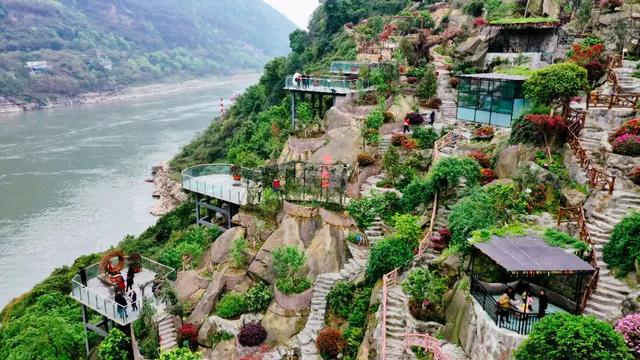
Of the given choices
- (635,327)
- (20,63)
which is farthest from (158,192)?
(20,63)

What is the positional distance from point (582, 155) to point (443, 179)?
536 centimetres

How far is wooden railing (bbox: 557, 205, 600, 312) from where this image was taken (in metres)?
14.8

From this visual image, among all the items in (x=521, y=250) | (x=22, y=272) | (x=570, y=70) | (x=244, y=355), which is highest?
(x=570, y=70)

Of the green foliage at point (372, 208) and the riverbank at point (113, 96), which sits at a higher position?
the green foliage at point (372, 208)

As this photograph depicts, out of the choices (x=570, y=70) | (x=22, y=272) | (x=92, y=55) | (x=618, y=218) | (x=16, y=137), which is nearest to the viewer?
(x=618, y=218)

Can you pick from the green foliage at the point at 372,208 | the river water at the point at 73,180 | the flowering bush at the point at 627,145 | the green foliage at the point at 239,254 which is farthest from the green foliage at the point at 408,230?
the river water at the point at 73,180

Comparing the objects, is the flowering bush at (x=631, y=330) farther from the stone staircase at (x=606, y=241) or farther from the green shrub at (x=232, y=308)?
the green shrub at (x=232, y=308)

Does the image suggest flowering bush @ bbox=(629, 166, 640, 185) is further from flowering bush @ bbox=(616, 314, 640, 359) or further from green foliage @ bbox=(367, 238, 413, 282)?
green foliage @ bbox=(367, 238, 413, 282)

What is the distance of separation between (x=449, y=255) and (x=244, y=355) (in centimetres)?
884

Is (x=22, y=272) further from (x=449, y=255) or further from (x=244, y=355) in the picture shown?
(x=449, y=255)

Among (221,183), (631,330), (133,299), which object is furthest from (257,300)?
(631,330)

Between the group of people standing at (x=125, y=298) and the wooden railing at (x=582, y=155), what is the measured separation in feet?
58.6

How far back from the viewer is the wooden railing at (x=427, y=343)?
15.2 meters

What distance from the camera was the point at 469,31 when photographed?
45.1 m
